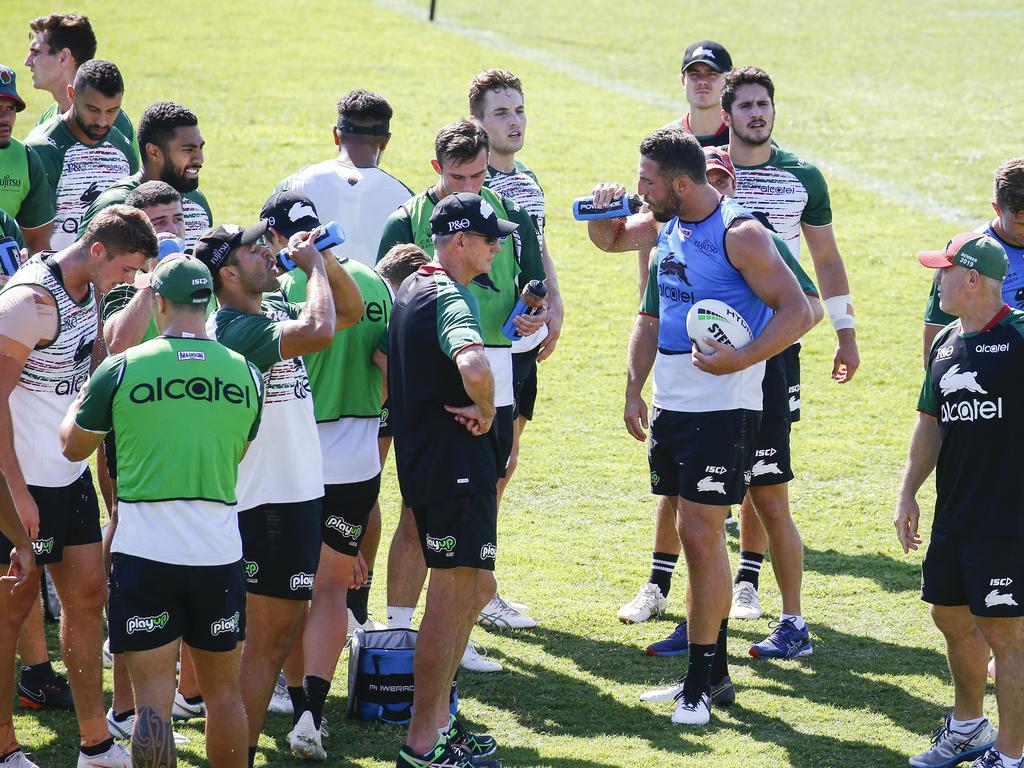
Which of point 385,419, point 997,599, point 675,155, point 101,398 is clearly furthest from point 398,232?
point 997,599

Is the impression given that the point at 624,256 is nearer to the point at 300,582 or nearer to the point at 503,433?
the point at 503,433

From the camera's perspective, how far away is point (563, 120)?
70.5 feet

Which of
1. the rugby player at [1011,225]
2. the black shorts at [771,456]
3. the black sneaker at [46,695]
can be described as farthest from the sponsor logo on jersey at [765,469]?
the black sneaker at [46,695]

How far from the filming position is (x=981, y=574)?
5414 mm

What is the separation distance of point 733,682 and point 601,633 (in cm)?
90

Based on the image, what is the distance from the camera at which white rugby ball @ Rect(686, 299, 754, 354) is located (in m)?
6.11

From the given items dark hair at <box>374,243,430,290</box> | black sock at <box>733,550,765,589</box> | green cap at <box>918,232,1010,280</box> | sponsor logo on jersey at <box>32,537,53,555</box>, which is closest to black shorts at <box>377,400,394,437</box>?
dark hair at <box>374,243,430,290</box>

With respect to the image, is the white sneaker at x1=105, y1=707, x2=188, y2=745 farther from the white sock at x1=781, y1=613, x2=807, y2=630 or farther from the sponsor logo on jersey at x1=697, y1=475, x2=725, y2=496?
the white sock at x1=781, y1=613, x2=807, y2=630

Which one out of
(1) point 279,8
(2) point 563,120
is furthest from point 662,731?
(1) point 279,8

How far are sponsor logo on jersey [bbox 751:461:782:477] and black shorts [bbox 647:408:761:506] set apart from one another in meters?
0.67

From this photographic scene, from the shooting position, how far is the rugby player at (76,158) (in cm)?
816

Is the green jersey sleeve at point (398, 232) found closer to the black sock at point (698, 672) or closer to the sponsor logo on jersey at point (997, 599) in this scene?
the black sock at point (698, 672)

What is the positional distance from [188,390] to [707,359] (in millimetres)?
2440

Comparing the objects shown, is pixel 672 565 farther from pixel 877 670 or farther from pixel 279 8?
pixel 279 8
